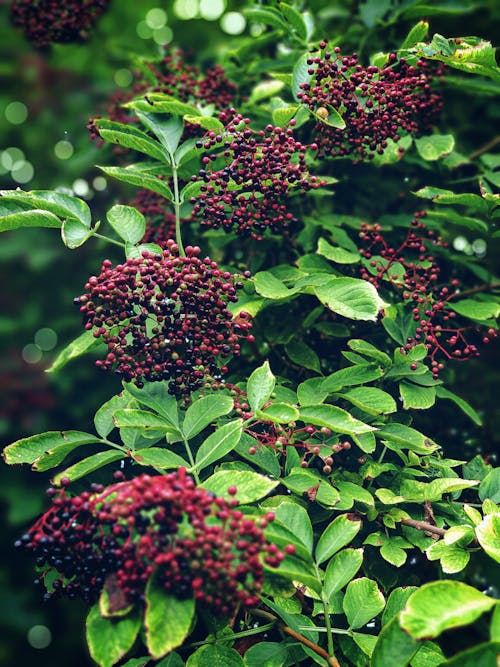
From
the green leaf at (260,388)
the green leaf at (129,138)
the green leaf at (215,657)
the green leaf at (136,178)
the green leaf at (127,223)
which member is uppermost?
the green leaf at (129,138)

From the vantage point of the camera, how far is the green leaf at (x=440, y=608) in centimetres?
106

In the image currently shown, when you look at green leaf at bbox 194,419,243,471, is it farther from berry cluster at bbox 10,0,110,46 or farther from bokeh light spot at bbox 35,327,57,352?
bokeh light spot at bbox 35,327,57,352

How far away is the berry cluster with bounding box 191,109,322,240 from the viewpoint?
1711mm

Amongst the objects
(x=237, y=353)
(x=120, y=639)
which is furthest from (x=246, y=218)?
(x=120, y=639)

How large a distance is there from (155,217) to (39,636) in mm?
3697

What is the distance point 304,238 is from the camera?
2.14 metres

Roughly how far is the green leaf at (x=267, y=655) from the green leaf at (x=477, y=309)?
3.64ft

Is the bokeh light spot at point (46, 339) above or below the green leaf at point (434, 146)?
below

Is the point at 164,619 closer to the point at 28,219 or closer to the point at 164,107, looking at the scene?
the point at 28,219

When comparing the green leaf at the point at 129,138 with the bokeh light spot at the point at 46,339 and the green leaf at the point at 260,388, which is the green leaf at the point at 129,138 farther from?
the bokeh light spot at the point at 46,339

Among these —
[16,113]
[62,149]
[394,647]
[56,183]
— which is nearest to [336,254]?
[394,647]

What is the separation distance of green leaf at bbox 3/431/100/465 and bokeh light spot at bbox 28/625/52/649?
337cm

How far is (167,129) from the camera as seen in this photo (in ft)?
6.07

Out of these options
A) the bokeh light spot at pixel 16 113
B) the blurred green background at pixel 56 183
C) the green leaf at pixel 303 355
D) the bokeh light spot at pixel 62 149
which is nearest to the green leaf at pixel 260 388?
the green leaf at pixel 303 355
